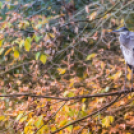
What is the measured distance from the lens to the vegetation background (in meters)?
0.85

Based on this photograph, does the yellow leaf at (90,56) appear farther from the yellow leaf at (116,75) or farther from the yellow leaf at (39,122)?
the yellow leaf at (39,122)

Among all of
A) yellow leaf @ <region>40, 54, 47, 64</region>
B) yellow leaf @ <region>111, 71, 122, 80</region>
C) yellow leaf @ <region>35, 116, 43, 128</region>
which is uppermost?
yellow leaf @ <region>40, 54, 47, 64</region>

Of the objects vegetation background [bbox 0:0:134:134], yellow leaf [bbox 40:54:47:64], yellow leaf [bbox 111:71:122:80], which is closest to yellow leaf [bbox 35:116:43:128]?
vegetation background [bbox 0:0:134:134]

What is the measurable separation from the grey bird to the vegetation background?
0.02 metres

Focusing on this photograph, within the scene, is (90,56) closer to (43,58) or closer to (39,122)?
(43,58)

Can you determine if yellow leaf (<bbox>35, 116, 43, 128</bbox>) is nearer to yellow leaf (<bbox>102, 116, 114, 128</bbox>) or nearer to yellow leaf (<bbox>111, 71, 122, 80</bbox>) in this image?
yellow leaf (<bbox>102, 116, 114, 128</bbox>)

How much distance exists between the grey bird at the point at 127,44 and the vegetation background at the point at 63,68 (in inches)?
1.0

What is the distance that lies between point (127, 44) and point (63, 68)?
33cm

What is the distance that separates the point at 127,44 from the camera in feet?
2.75

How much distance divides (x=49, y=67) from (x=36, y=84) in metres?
0.11

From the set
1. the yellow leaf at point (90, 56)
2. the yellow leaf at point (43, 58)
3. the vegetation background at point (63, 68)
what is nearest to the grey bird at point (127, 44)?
the vegetation background at point (63, 68)

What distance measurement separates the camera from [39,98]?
0.89 metres

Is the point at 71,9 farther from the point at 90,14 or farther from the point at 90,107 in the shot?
the point at 90,107

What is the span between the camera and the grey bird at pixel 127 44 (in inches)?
32.3
